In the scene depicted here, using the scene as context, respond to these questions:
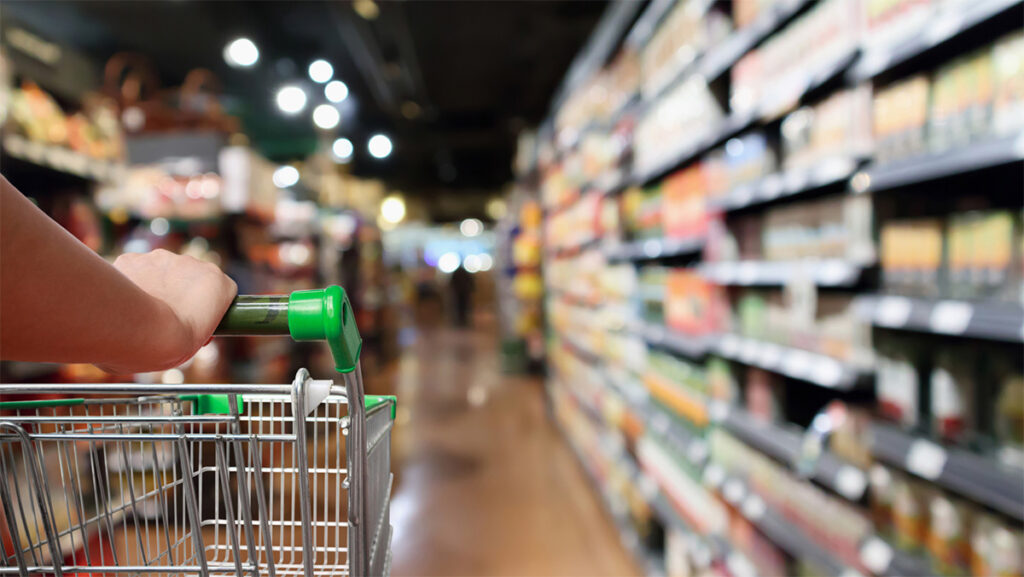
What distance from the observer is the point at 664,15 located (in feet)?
9.32

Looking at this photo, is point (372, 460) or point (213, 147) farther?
point (213, 147)

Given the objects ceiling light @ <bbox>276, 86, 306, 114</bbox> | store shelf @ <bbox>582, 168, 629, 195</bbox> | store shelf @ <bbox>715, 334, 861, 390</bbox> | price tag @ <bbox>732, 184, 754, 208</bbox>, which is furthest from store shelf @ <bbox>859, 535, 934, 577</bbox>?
ceiling light @ <bbox>276, 86, 306, 114</bbox>

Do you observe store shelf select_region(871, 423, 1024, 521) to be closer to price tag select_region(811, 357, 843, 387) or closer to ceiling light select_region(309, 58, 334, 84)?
price tag select_region(811, 357, 843, 387)

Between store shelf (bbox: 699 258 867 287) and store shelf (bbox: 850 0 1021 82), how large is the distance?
47 centimetres

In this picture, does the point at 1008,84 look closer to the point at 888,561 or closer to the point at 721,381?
the point at 888,561

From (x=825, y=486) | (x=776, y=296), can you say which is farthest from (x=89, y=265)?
(x=776, y=296)

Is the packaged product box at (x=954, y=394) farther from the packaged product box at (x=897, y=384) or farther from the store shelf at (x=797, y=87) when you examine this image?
the store shelf at (x=797, y=87)

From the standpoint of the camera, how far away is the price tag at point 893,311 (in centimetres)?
136

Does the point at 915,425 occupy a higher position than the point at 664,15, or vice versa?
the point at 664,15

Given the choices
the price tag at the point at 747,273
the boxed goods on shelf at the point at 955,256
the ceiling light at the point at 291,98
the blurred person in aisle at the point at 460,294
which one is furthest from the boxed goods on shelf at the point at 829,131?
the blurred person in aisle at the point at 460,294

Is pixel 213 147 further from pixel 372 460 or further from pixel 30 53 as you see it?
pixel 372 460

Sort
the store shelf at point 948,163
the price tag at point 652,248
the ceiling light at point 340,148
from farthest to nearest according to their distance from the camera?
the ceiling light at point 340,148 → the price tag at point 652,248 → the store shelf at point 948,163

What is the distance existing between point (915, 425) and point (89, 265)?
1646 mm

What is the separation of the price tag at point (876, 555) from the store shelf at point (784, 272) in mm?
623
